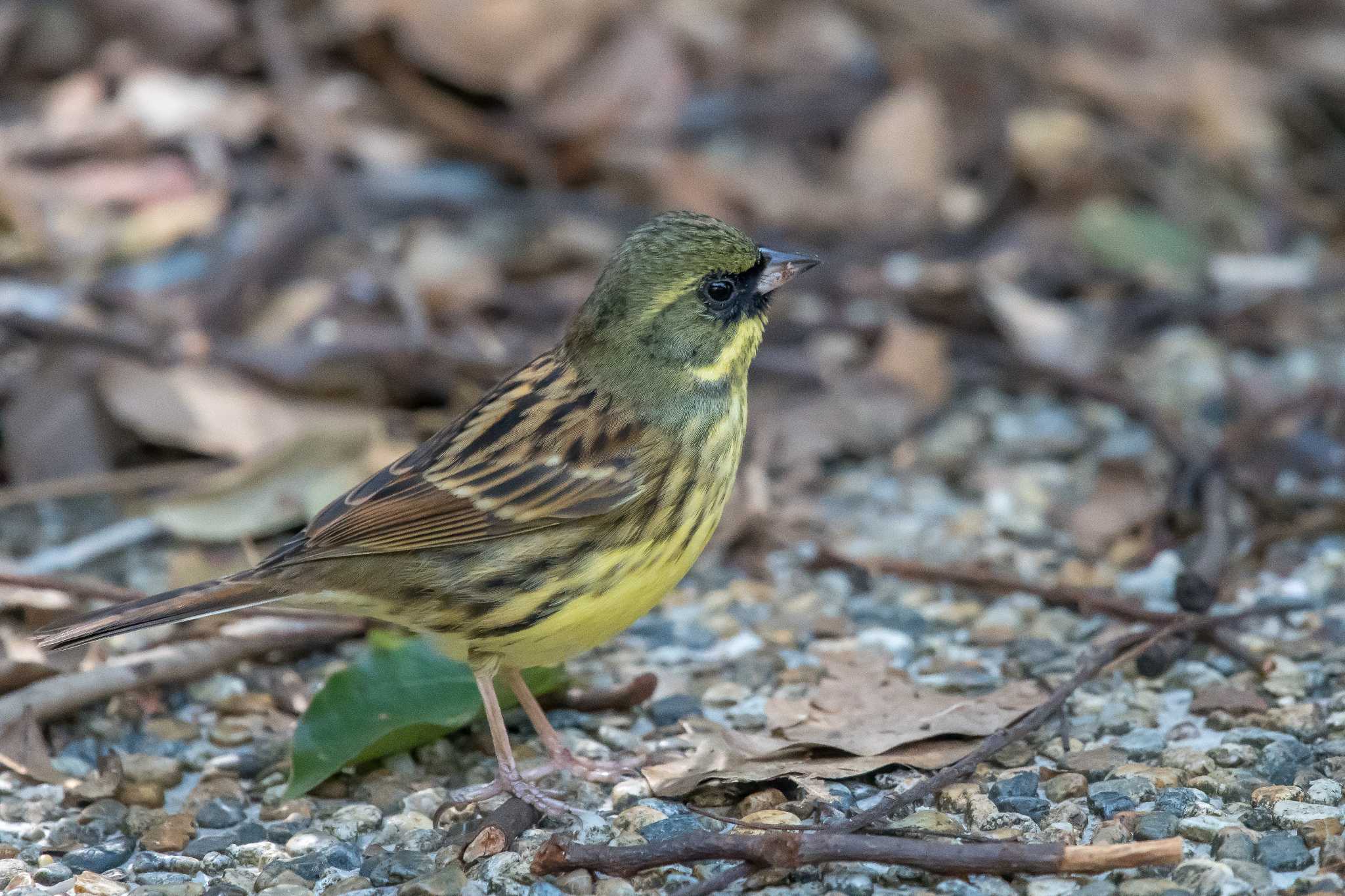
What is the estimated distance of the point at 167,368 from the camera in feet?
19.7

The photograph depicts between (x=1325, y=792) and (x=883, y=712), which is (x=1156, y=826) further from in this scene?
(x=883, y=712)

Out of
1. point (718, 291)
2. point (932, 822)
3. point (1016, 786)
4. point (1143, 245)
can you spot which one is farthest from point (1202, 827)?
point (1143, 245)

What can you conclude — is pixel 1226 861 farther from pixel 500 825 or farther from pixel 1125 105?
pixel 1125 105

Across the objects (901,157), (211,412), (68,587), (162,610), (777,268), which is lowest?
(68,587)

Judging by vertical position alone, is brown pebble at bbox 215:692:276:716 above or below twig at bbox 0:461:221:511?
below

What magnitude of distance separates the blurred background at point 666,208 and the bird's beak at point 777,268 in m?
1.15

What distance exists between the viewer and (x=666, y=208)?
7211 mm

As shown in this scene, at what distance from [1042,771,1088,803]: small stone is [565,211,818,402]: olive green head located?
135 cm

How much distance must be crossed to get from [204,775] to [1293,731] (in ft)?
9.01

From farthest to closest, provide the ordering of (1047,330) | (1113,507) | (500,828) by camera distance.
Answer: (1047,330)
(1113,507)
(500,828)

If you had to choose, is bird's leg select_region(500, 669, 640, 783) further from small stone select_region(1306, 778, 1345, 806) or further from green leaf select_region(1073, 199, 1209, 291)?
green leaf select_region(1073, 199, 1209, 291)

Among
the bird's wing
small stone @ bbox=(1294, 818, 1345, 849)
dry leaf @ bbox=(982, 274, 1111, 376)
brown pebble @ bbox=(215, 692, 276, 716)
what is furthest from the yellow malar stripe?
dry leaf @ bbox=(982, 274, 1111, 376)

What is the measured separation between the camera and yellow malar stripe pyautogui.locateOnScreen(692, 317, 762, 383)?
4477mm

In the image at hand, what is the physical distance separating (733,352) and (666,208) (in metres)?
2.79
